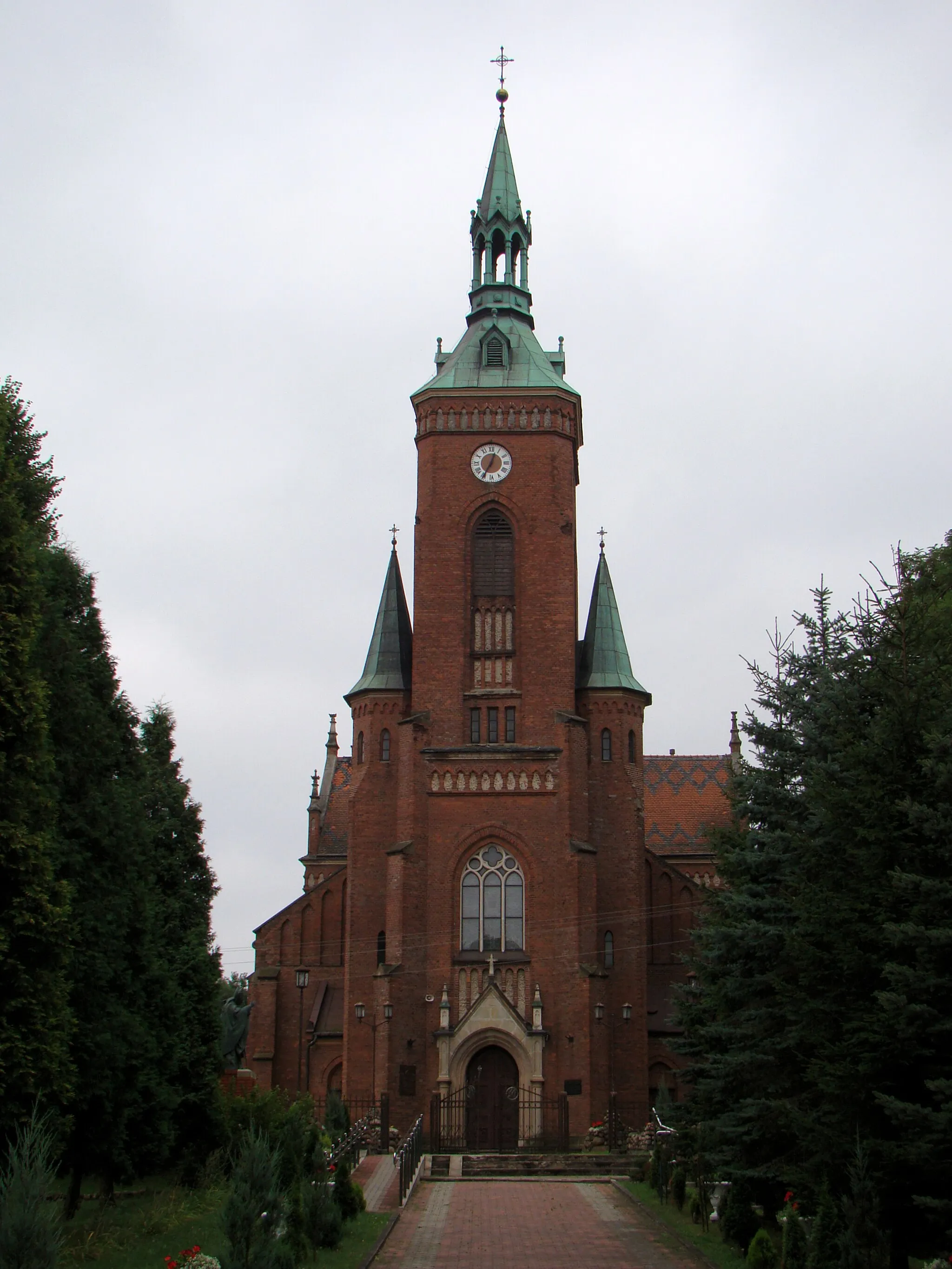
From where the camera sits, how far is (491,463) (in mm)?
48625

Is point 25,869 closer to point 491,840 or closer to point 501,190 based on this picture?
point 491,840

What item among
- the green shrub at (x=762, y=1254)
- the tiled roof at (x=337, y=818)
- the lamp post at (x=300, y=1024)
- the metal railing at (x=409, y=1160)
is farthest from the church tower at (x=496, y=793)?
the green shrub at (x=762, y=1254)

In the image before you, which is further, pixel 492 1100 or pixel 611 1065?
pixel 611 1065

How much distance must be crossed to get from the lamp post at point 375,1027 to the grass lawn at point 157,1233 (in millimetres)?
14451

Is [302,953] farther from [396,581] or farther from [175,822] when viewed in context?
[175,822]

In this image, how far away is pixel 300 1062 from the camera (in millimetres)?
47156

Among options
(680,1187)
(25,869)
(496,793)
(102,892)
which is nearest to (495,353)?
(496,793)

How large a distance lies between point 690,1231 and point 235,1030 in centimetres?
2208

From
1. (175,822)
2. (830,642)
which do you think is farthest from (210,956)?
(830,642)

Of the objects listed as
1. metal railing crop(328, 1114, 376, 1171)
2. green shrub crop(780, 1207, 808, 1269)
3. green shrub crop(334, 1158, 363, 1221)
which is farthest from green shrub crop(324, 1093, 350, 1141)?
green shrub crop(780, 1207, 808, 1269)

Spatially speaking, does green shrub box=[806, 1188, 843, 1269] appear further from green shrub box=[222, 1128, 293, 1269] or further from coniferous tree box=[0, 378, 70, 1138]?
coniferous tree box=[0, 378, 70, 1138]

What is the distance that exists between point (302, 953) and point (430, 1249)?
90.1 ft

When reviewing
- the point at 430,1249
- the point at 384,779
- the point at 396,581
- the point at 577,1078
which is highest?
the point at 396,581

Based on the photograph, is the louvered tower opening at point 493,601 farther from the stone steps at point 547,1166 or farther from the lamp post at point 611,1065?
the stone steps at point 547,1166
